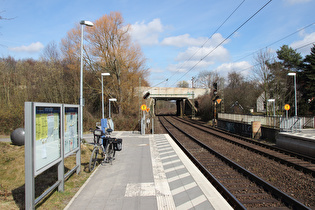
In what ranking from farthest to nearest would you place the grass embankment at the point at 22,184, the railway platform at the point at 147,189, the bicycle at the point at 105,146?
the bicycle at the point at 105,146, the grass embankment at the point at 22,184, the railway platform at the point at 147,189

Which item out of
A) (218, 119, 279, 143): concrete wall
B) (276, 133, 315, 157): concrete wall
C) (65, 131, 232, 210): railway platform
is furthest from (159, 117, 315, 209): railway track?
(218, 119, 279, 143): concrete wall

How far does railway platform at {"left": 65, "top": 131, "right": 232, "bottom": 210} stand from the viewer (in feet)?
15.2

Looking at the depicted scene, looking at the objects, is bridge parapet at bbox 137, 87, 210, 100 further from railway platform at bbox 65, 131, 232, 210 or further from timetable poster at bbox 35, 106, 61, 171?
timetable poster at bbox 35, 106, 61, 171

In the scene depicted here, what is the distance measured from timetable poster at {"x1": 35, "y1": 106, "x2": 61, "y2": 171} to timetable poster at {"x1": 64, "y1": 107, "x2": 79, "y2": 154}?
76 cm

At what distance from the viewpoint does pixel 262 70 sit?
87.3 ft

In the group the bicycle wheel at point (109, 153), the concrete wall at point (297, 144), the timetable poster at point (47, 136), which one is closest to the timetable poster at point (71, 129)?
the timetable poster at point (47, 136)

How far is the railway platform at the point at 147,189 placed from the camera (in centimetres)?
462

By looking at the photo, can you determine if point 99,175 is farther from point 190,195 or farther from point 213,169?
point 213,169

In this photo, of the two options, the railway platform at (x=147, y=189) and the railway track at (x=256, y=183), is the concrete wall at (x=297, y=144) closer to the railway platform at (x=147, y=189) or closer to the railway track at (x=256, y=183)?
the railway track at (x=256, y=183)

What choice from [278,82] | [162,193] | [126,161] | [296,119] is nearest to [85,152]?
[126,161]

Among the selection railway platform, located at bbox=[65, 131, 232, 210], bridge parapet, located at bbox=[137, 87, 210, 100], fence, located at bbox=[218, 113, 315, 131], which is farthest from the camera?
bridge parapet, located at bbox=[137, 87, 210, 100]

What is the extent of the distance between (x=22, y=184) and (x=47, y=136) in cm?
266

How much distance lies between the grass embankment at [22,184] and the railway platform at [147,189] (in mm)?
309

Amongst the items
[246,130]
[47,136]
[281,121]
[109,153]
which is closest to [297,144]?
[281,121]
